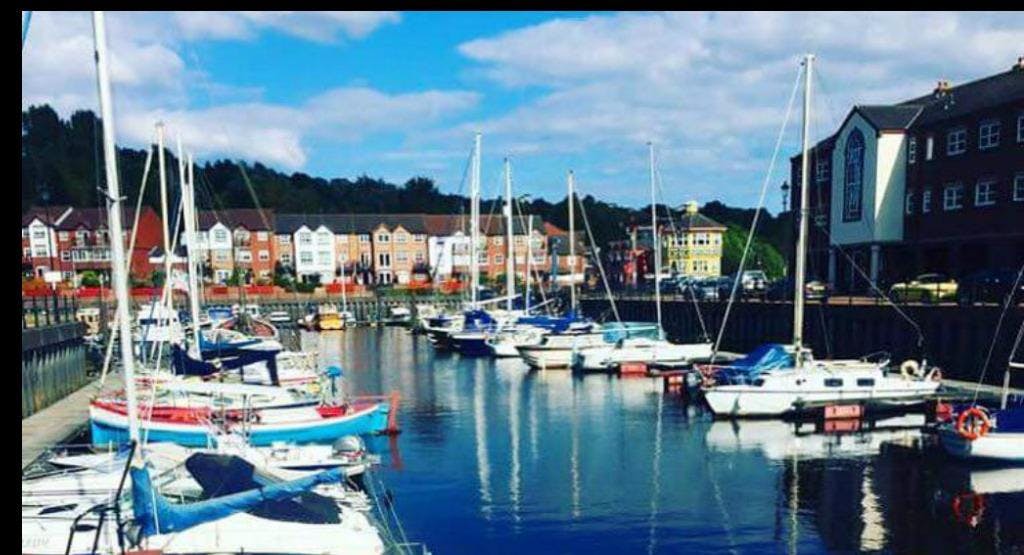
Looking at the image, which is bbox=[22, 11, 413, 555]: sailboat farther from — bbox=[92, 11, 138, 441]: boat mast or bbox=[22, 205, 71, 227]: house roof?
bbox=[22, 205, 71, 227]: house roof

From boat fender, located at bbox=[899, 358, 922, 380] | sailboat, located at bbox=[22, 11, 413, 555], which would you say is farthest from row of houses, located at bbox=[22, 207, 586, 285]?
sailboat, located at bbox=[22, 11, 413, 555]

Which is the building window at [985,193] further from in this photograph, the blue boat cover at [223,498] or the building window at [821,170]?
the blue boat cover at [223,498]

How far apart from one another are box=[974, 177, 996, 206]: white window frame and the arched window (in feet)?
30.2

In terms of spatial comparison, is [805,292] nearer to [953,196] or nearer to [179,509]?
[953,196]

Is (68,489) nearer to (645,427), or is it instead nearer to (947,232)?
(645,427)

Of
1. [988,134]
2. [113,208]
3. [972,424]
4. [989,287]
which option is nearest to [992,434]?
[972,424]

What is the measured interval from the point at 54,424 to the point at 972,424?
33453mm

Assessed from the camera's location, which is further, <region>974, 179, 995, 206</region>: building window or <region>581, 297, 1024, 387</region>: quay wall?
<region>974, 179, 995, 206</region>: building window

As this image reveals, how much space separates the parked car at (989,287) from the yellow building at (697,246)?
65.6m

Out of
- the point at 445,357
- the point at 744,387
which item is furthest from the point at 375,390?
the point at 744,387

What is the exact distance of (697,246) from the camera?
362ft

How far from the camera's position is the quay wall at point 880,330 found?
3653 cm

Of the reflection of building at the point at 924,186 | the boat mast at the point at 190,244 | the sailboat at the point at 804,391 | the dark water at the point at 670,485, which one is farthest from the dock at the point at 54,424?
the reflection of building at the point at 924,186

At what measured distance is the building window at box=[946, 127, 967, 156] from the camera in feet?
162
